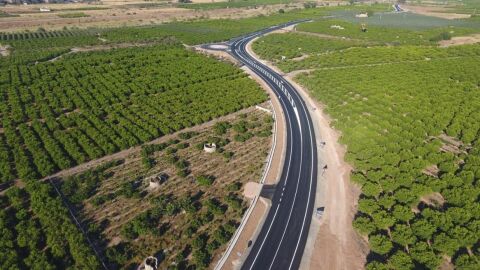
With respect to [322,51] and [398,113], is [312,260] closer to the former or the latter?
[398,113]

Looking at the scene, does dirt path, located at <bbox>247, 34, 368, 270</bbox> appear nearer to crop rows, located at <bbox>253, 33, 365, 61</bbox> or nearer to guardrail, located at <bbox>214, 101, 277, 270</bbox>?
guardrail, located at <bbox>214, 101, 277, 270</bbox>

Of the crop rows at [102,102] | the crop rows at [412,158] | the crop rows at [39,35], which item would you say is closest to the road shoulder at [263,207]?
the crop rows at [102,102]

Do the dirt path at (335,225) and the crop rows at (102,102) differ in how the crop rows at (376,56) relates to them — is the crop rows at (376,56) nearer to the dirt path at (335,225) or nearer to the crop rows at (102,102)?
the crop rows at (102,102)

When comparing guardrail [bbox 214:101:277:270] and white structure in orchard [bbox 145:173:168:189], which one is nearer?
guardrail [bbox 214:101:277:270]

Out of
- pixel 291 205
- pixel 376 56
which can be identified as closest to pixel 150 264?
pixel 291 205

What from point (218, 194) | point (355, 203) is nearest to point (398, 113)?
point (355, 203)

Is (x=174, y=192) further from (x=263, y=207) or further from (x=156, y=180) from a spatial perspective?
(x=263, y=207)

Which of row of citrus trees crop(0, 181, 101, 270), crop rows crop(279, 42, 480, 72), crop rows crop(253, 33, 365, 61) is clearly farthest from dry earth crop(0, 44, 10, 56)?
crop rows crop(279, 42, 480, 72)
